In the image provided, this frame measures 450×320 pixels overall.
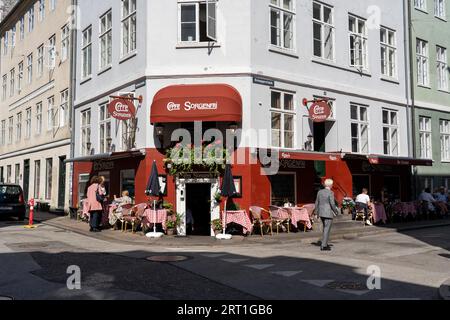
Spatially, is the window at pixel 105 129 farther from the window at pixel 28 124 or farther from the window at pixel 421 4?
the window at pixel 421 4

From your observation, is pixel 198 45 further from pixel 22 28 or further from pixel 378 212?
pixel 22 28

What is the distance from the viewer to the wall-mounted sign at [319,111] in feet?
56.3

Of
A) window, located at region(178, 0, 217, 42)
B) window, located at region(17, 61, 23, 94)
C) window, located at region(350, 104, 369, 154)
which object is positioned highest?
window, located at region(17, 61, 23, 94)

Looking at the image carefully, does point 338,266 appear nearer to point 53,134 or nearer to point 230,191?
point 230,191

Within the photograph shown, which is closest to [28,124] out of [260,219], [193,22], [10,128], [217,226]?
[10,128]

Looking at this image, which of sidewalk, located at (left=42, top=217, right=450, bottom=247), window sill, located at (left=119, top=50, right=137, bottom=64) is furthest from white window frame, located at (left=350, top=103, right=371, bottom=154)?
window sill, located at (left=119, top=50, right=137, bottom=64)

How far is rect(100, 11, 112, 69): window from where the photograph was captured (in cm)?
1967

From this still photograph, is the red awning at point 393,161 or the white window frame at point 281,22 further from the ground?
the white window frame at point 281,22

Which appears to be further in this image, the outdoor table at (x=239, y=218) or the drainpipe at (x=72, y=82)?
the drainpipe at (x=72, y=82)

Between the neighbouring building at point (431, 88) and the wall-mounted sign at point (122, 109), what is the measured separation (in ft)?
45.7

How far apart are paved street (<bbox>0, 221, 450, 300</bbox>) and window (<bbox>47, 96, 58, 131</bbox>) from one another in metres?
13.4

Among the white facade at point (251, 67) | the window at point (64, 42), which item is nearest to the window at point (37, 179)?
the window at point (64, 42)

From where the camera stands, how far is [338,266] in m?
9.50

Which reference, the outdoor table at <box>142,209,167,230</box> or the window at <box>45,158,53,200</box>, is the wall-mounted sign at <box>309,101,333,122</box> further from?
the window at <box>45,158,53,200</box>
